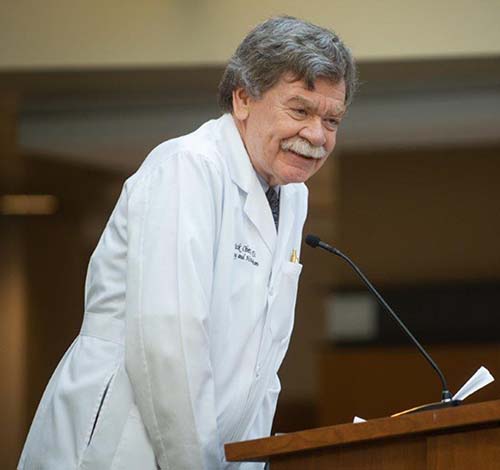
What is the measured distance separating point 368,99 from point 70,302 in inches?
69.5

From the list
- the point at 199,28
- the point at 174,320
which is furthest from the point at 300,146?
the point at 199,28

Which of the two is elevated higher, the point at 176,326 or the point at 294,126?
the point at 294,126

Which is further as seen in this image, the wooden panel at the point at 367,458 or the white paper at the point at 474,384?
the white paper at the point at 474,384

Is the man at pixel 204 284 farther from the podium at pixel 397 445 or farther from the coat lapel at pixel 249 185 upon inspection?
the podium at pixel 397 445

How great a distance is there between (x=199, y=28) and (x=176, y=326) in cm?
311

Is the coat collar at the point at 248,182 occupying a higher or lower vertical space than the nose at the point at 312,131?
lower

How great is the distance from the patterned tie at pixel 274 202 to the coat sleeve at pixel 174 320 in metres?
0.28

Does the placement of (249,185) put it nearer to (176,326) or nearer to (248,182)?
(248,182)

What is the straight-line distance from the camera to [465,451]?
87.1 inches

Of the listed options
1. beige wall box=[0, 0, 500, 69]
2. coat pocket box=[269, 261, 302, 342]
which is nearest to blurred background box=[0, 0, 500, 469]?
beige wall box=[0, 0, 500, 69]

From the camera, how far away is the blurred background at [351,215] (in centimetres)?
603

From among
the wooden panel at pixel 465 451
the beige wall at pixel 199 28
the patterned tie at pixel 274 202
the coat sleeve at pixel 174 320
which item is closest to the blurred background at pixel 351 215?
the beige wall at pixel 199 28

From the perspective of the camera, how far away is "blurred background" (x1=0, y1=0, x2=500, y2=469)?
6027 millimetres

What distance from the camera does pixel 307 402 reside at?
6.34 meters
